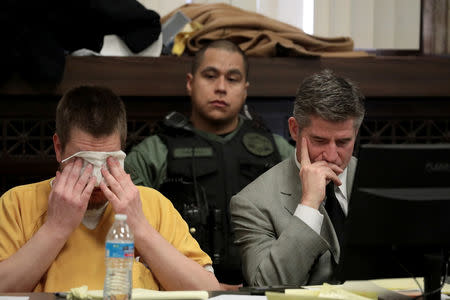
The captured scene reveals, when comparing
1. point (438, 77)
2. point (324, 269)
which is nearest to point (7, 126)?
point (324, 269)

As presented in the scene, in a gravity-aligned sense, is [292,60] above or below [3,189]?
above

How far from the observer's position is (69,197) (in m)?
1.71

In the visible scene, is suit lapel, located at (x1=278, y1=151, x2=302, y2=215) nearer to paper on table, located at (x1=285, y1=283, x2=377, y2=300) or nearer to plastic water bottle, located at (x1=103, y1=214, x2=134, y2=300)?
paper on table, located at (x1=285, y1=283, x2=377, y2=300)

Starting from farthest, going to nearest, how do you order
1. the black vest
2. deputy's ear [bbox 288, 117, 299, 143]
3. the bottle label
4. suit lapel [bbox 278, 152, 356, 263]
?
the black vest → deputy's ear [bbox 288, 117, 299, 143] → suit lapel [bbox 278, 152, 356, 263] → the bottle label

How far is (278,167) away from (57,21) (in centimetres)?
118

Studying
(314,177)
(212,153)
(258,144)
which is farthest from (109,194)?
(258,144)

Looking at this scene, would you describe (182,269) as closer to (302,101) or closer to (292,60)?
(302,101)

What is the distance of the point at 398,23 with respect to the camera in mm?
3518

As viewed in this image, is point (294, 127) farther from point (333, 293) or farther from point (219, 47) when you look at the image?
point (219, 47)

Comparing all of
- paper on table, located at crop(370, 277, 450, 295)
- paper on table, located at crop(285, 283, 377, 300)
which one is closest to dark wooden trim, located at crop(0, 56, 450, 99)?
paper on table, located at crop(370, 277, 450, 295)

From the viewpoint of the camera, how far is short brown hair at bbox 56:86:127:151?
1.78m

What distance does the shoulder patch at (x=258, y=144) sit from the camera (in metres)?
2.90

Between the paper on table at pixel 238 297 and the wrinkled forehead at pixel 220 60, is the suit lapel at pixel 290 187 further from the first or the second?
the wrinkled forehead at pixel 220 60

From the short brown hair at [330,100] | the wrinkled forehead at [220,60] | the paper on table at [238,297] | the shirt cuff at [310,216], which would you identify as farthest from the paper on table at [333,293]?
the wrinkled forehead at [220,60]
